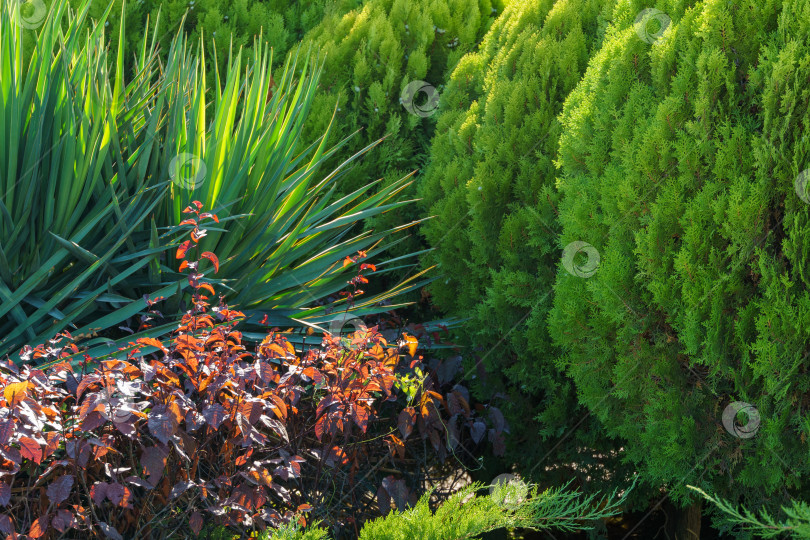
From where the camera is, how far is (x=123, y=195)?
3123mm

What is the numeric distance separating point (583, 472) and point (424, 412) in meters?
0.95

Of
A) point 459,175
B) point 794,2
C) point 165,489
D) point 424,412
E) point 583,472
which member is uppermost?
point 794,2

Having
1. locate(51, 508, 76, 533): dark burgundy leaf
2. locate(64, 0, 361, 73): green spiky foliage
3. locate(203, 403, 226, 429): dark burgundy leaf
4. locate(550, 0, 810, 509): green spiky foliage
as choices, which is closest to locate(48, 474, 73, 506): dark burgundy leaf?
locate(51, 508, 76, 533): dark burgundy leaf

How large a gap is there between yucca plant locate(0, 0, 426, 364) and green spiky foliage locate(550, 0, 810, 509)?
1.11 metres

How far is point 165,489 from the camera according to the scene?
2180mm

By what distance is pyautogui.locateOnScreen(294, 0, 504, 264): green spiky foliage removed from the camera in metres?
4.27

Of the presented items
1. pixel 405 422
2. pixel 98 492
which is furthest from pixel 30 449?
pixel 405 422

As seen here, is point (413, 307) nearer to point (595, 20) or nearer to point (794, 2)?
point (595, 20)

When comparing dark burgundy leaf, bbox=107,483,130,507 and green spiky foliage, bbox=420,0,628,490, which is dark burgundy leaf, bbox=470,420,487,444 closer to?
green spiky foliage, bbox=420,0,628,490

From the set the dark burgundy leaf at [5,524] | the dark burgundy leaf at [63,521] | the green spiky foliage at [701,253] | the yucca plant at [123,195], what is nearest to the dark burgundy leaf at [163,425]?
the dark burgundy leaf at [63,521]

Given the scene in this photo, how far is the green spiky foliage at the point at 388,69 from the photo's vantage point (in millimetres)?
4270

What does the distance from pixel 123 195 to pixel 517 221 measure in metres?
1.63

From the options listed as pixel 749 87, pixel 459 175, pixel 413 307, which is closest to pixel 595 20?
pixel 459 175

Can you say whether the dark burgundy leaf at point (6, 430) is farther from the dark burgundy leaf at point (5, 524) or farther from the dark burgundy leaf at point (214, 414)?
the dark burgundy leaf at point (214, 414)
